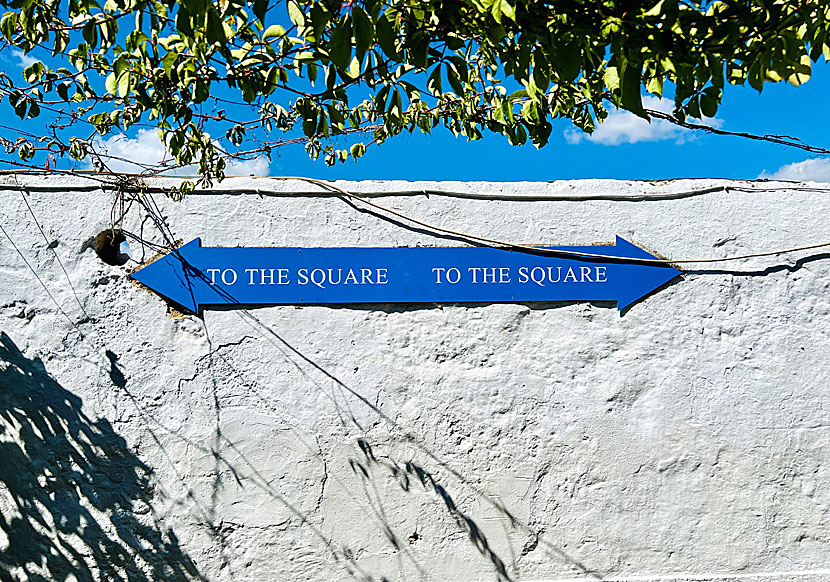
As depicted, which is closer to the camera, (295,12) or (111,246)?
A: (295,12)

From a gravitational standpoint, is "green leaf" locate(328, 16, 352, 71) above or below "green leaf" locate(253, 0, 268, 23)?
below

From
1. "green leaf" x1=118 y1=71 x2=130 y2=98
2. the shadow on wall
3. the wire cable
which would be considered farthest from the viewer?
the wire cable

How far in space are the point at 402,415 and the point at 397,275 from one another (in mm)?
701

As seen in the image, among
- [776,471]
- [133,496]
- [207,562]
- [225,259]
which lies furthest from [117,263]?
[776,471]

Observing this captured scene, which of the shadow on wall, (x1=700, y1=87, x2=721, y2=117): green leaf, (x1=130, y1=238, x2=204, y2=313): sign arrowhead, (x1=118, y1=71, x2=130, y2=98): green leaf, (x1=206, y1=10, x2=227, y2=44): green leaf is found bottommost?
the shadow on wall

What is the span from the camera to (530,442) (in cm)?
344

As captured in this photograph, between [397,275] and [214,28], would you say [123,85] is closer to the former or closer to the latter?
[214,28]

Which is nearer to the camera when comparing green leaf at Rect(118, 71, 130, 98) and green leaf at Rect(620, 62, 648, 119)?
green leaf at Rect(620, 62, 648, 119)

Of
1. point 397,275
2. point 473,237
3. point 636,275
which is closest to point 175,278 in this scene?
point 397,275

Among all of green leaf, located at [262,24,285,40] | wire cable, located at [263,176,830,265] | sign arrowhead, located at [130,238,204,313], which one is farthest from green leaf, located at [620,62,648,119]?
sign arrowhead, located at [130,238,204,313]

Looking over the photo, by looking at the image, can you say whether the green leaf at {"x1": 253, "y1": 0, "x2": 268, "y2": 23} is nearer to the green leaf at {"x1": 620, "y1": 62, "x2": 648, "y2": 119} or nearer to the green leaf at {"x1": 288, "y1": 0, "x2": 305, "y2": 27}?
the green leaf at {"x1": 288, "y1": 0, "x2": 305, "y2": 27}

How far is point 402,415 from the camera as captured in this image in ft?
11.2

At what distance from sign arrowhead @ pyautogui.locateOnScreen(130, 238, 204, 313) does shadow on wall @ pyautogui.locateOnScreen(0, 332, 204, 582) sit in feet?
2.22

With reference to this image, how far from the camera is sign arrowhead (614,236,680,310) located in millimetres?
3555
